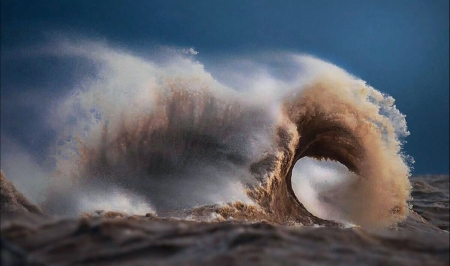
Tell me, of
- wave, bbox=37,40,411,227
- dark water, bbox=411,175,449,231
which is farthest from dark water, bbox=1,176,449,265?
dark water, bbox=411,175,449,231

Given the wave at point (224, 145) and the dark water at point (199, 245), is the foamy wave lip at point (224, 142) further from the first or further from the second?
the dark water at point (199, 245)

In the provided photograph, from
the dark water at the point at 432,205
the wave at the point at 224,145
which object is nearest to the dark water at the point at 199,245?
the wave at the point at 224,145

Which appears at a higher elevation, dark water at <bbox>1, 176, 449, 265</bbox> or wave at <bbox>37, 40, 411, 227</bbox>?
wave at <bbox>37, 40, 411, 227</bbox>

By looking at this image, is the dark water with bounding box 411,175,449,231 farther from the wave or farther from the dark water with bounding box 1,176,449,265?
the dark water with bounding box 1,176,449,265

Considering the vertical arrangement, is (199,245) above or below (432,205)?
below

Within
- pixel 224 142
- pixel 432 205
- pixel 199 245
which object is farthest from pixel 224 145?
pixel 432 205

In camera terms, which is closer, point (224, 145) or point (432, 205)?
point (224, 145)

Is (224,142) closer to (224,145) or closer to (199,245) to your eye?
(224,145)

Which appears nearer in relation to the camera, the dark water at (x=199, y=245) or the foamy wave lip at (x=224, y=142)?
the dark water at (x=199, y=245)

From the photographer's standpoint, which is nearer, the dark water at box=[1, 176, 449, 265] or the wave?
the dark water at box=[1, 176, 449, 265]

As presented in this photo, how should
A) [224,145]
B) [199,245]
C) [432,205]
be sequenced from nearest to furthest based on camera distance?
[199,245] → [224,145] → [432,205]

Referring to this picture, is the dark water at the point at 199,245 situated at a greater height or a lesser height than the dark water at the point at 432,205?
lesser

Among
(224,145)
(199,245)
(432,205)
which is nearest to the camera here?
(199,245)
